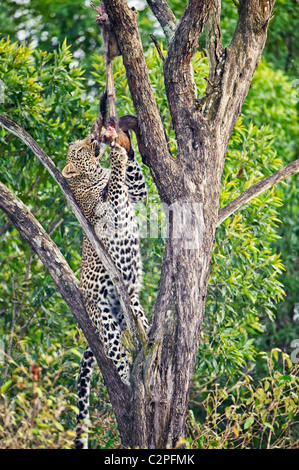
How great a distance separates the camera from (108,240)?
18.4 feet

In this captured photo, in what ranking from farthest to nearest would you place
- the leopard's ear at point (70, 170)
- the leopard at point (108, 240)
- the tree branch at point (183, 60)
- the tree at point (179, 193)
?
the leopard's ear at point (70, 170) < the leopard at point (108, 240) < the tree branch at point (183, 60) < the tree at point (179, 193)

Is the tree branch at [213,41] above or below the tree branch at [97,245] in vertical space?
above

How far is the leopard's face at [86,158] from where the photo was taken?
5.85 m

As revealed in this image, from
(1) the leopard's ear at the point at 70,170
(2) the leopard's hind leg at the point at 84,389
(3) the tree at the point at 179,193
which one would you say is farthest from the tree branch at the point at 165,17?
(2) the leopard's hind leg at the point at 84,389

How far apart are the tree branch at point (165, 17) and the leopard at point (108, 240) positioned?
40.3 inches

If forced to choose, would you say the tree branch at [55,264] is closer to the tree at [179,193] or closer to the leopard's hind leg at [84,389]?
the tree at [179,193]

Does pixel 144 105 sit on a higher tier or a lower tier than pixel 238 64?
lower

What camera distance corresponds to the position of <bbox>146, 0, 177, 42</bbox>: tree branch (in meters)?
5.20

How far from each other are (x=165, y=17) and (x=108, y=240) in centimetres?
196

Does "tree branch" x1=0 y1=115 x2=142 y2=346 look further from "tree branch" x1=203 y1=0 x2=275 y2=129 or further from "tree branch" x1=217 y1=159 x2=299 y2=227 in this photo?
"tree branch" x1=203 y1=0 x2=275 y2=129

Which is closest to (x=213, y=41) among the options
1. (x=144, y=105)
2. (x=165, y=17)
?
(x=165, y=17)

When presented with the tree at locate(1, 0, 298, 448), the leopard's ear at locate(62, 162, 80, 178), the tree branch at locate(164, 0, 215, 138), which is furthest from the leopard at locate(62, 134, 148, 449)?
the tree branch at locate(164, 0, 215, 138)

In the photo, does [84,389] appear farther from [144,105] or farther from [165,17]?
[165,17]

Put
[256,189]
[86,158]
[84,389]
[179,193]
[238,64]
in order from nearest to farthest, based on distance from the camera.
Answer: [179,193] < [238,64] < [256,189] < [84,389] < [86,158]
